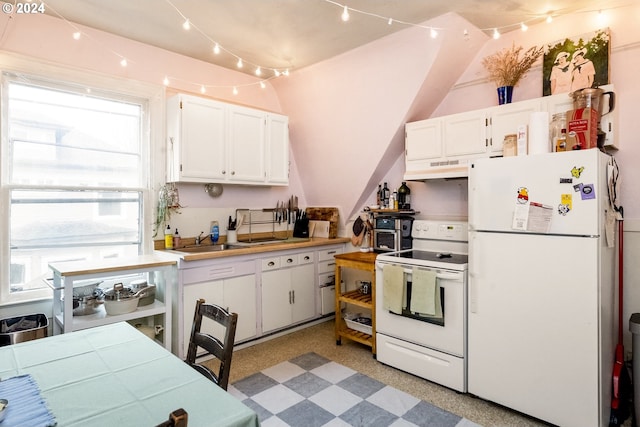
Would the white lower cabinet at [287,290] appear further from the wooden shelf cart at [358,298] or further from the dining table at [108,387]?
the dining table at [108,387]

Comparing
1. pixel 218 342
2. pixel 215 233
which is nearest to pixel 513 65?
pixel 218 342

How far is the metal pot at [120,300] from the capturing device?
Answer: 2.68 m

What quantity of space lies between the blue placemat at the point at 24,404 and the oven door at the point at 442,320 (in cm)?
224

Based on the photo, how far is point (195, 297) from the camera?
3.02 meters

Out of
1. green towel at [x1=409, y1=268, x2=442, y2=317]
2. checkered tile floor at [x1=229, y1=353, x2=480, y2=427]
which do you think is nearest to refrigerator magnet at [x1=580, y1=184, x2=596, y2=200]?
green towel at [x1=409, y1=268, x2=442, y2=317]

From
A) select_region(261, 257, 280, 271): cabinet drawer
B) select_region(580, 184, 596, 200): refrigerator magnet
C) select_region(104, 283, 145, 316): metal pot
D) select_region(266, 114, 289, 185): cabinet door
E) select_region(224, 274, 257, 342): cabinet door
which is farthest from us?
select_region(266, 114, 289, 185): cabinet door

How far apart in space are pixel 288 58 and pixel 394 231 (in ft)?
6.32

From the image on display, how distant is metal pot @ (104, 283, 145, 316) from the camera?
8.78ft

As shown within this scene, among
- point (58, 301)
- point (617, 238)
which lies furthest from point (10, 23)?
point (617, 238)

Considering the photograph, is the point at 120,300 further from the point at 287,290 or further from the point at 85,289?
the point at 287,290

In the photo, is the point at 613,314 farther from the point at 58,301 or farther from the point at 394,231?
the point at 58,301

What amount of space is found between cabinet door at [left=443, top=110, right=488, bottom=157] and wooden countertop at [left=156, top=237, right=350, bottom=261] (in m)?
1.61

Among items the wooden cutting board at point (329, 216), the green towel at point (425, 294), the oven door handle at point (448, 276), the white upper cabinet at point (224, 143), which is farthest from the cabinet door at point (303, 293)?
the oven door handle at point (448, 276)

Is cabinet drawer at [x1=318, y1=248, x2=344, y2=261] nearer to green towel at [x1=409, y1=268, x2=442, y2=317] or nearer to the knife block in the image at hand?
the knife block
